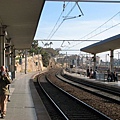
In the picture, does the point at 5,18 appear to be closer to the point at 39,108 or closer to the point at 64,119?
the point at 39,108

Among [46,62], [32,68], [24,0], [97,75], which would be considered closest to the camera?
[24,0]

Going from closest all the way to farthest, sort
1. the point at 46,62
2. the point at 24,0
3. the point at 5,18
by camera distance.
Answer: the point at 24,0 → the point at 5,18 → the point at 46,62

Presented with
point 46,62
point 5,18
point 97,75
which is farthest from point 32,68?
point 5,18

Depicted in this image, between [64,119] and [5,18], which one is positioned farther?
[5,18]

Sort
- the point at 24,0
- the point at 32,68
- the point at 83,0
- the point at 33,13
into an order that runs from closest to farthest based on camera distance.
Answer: the point at 24,0 < the point at 83,0 < the point at 33,13 < the point at 32,68

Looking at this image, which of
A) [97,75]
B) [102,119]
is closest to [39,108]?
[102,119]

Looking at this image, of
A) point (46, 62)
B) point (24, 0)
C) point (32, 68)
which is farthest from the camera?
point (46, 62)

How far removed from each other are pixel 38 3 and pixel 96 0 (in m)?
2.27

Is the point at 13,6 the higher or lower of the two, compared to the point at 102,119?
higher

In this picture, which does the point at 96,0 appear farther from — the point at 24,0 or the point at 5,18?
the point at 5,18

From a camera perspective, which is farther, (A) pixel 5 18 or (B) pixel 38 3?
(A) pixel 5 18

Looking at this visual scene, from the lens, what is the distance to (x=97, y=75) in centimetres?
4628

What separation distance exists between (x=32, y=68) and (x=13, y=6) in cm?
8365

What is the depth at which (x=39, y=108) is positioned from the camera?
14.5m
